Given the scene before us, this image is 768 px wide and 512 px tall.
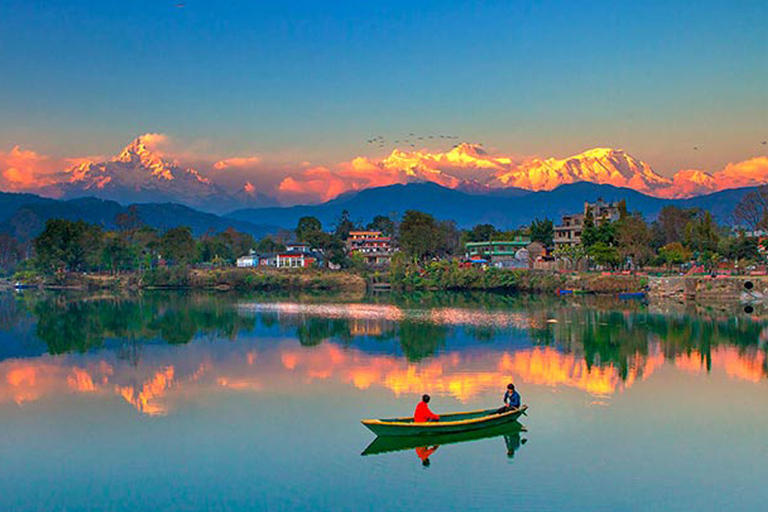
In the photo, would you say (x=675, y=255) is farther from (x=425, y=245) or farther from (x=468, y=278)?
(x=425, y=245)

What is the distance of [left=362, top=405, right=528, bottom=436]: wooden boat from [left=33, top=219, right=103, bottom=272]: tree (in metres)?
96.6

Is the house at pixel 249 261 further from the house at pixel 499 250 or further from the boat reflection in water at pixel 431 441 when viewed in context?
the boat reflection in water at pixel 431 441

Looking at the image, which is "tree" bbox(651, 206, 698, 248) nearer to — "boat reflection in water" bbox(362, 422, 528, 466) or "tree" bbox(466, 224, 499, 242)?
"tree" bbox(466, 224, 499, 242)

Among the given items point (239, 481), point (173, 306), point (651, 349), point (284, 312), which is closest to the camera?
point (239, 481)

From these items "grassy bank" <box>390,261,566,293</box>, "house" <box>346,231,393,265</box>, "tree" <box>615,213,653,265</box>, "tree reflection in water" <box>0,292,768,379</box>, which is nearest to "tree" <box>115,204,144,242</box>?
"house" <box>346,231,393,265</box>

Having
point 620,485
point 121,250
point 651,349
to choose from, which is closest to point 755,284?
point 651,349

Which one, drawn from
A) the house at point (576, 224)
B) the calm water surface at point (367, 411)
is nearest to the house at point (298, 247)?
the house at point (576, 224)

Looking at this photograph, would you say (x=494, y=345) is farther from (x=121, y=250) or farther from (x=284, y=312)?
(x=121, y=250)

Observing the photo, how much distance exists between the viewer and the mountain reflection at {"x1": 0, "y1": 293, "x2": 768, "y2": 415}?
27.3 m

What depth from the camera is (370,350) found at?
1404 inches

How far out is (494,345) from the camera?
3597 cm

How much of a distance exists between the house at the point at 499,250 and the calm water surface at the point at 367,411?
58189mm

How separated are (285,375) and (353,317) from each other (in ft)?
72.1

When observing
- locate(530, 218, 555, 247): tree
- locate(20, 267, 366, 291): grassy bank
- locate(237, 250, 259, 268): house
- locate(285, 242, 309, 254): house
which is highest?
locate(530, 218, 555, 247): tree
